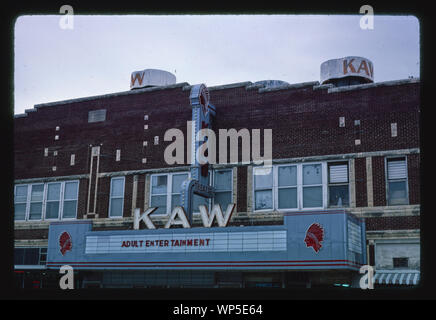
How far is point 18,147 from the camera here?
2730 centimetres

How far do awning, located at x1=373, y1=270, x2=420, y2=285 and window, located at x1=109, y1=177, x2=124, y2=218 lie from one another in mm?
10888

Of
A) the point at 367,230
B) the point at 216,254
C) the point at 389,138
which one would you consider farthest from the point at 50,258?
the point at 389,138

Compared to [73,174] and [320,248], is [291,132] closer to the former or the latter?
[320,248]

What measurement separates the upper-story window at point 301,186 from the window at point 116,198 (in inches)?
241

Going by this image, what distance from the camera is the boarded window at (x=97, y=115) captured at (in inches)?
1002

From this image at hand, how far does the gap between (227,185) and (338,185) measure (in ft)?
14.5

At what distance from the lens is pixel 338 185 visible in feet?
66.2

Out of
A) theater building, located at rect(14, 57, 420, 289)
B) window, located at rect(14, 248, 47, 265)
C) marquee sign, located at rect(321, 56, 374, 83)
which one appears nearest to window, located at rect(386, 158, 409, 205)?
theater building, located at rect(14, 57, 420, 289)

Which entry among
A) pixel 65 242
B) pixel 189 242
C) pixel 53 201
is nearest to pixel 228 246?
pixel 189 242

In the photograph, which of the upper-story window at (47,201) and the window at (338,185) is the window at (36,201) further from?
the window at (338,185)

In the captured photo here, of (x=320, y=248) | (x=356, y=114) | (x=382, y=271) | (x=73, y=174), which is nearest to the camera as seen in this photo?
(x=320, y=248)

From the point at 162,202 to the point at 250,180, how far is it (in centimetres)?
395

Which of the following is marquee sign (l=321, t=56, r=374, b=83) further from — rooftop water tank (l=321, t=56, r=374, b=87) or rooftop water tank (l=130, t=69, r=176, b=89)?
rooftop water tank (l=130, t=69, r=176, b=89)
